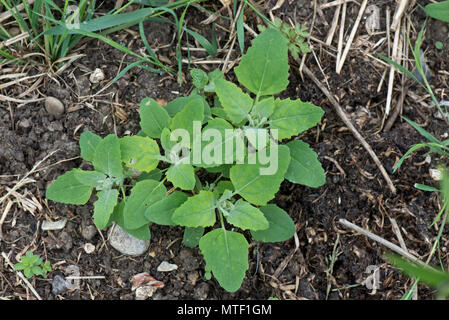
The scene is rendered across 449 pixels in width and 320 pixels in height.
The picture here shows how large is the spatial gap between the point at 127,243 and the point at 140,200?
1.08 feet

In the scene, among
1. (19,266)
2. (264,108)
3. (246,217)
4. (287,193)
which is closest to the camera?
(246,217)

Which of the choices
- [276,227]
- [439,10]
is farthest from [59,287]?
[439,10]

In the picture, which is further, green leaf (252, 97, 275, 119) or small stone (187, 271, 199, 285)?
small stone (187, 271, 199, 285)

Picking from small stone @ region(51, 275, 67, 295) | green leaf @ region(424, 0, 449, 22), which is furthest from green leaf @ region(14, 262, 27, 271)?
green leaf @ region(424, 0, 449, 22)

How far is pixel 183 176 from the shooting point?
2.23m

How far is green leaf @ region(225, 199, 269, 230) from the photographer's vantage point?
2145 mm

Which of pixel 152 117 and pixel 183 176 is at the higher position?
pixel 152 117

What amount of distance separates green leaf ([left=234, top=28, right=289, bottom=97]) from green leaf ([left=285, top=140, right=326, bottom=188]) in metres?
0.33

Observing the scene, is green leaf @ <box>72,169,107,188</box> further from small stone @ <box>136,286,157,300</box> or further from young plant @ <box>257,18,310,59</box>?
young plant @ <box>257,18,310,59</box>

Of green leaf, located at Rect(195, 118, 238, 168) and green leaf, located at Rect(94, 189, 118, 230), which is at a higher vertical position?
green leaf, located at Rect(195, 118, 238, 168)

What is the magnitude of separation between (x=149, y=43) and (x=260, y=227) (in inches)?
52.8

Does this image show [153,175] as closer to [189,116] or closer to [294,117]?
[189,116]

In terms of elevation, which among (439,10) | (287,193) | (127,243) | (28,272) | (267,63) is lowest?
(28,272)

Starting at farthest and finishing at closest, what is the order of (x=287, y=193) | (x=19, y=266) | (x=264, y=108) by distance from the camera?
(x=287, y=193) → (x=19, y=266) → (x=264, y=108)
